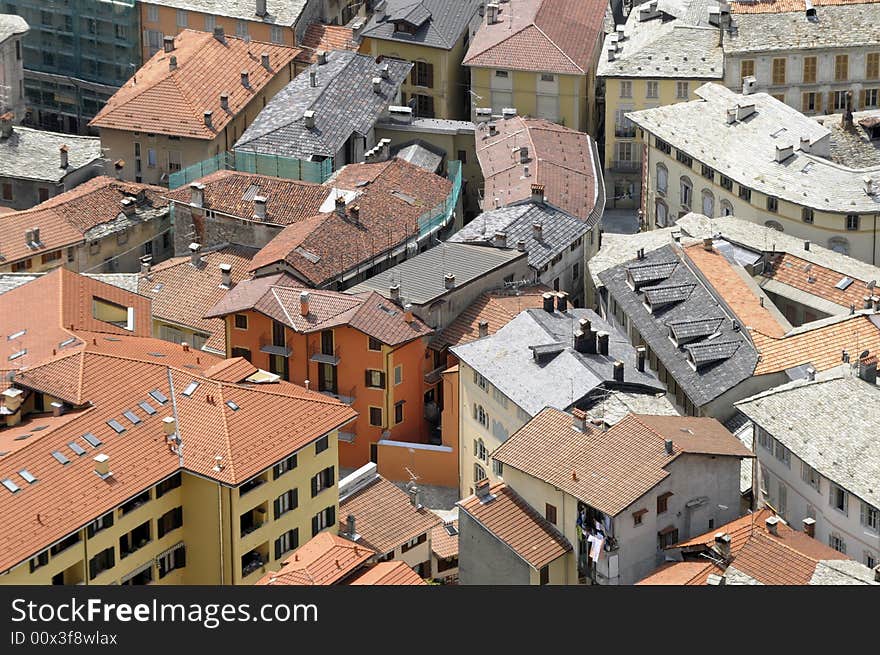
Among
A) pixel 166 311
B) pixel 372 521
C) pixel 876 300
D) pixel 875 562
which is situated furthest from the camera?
pixel 166 311

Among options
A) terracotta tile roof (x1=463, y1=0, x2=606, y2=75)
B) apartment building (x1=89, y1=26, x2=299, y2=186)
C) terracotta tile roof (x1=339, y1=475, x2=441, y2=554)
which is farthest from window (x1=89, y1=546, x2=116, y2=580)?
terracotta tile roof (x1=463, y1=0, x2=606, y2=75)

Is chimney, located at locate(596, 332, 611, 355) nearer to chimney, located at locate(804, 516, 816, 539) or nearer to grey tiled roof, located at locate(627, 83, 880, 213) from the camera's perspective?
chimney, located at locate(804, 516, 816, 539)

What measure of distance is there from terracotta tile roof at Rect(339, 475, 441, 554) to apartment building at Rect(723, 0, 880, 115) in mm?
54538

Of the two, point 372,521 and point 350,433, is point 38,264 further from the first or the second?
point 372,521

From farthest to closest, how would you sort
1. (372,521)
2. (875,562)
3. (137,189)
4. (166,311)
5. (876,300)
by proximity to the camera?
(137,189), (166,311), (876,300), (372,521), (875,562)

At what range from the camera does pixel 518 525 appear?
5172 inches

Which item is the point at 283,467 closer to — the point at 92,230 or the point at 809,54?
the point at 92,230

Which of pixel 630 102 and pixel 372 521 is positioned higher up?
pixel 630 102

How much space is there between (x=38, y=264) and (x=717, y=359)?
4757 centimetres

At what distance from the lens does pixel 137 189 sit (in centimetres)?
17388

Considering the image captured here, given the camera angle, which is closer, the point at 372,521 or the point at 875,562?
the point at 875,562

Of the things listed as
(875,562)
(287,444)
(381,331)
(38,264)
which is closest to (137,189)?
(38,264)

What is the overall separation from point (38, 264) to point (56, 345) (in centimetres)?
2721

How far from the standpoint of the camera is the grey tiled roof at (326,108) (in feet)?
585
